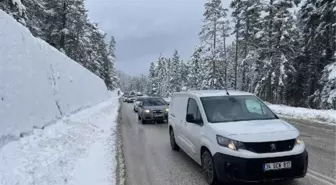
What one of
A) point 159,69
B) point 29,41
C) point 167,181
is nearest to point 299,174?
point 167,181

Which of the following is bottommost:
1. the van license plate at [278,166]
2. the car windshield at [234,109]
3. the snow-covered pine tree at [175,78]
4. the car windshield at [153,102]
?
the van license plate at [278,166]

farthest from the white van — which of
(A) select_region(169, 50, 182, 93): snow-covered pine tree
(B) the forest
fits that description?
(A) select_region(169, 50, 182, 93): snow-covered pine tree

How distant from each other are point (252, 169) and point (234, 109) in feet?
6.31

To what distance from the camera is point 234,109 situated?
7.26 m

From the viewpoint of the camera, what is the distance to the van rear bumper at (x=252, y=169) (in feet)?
18.3

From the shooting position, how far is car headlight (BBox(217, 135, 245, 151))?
5.69m

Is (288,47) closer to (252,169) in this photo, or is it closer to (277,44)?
(277,44)

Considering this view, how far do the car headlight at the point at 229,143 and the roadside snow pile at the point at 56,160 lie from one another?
2.30 m

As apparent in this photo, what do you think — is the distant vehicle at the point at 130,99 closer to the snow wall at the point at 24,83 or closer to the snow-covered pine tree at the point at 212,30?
the snow-covered pine tree at the point at 212,30

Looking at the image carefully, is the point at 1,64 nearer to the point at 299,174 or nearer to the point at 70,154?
the point at 70,154

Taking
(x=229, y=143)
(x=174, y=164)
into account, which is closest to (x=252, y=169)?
(x=229, y=143)

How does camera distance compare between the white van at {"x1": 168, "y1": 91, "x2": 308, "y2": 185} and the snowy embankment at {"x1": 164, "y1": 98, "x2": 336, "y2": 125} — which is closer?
the white van at {"x1": 168, "y1": 91, "x2": 308, "y2": 185}

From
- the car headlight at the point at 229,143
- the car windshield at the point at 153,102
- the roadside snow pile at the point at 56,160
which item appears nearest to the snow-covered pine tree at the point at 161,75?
the car windshield at the point at 153,102

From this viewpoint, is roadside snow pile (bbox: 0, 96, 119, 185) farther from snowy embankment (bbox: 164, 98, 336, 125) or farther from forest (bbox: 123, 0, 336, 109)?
forest (bbox: 123, 0, 336, 109)
